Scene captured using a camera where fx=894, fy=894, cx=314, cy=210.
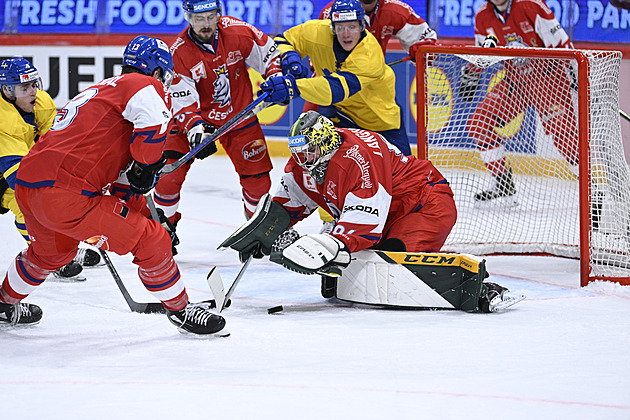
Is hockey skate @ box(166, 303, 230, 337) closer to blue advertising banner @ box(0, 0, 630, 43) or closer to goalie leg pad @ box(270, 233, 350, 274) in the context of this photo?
goalie leg pad @ box(270, 233, 350, 274)

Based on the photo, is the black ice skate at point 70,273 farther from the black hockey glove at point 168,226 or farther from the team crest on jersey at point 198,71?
the team crest on jersey at point 198,71

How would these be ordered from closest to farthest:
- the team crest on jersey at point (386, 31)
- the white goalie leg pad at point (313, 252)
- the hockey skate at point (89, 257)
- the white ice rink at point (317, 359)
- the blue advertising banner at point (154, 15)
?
the white ice rink at point (317, 359), the white goalie leg pad at point (313, 252), the hockey skate at point (89, 257), the team crest on jersey at point (386, 31), the blue advertising banner at point (154, 15)

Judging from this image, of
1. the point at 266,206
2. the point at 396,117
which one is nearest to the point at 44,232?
the point at 266,206

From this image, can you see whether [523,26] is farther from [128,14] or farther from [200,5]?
[128,14]

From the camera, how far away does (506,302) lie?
3.29 metres

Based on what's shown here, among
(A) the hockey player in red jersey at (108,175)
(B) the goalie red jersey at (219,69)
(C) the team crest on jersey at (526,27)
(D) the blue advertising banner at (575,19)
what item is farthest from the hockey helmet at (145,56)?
(D) the blue advertising banner at (575,19)

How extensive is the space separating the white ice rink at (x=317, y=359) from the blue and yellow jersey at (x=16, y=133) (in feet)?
1.35

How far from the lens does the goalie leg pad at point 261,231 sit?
11.2 feet

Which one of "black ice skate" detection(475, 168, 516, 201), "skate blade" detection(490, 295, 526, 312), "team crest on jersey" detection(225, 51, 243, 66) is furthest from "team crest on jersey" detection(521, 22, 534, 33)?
"skate blade" detection(490, 295, 526, 312)

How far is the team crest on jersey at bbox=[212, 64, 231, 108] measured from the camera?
4.41 meters

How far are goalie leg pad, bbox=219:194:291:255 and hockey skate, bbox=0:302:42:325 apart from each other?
73 centimetres

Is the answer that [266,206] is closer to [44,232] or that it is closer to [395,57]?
[44,232]

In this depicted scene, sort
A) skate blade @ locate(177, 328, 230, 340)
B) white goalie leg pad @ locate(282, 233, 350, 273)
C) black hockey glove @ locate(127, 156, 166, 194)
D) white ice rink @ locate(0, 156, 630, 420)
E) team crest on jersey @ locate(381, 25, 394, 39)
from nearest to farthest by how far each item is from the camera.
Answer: white ice rink @ locate(0, 156, 630, 420)
black hockey glove @ locate(127, 156, 166, 194)
skate blade @ locate(177, 328, 230, 340)
white goalie leg pad @ locate(282, 233, 350, 273)
team crest on jersey @ locate(381, 25, 394, 39)

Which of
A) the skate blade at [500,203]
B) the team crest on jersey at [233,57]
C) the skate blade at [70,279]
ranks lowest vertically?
the skate blade at [70,279]
